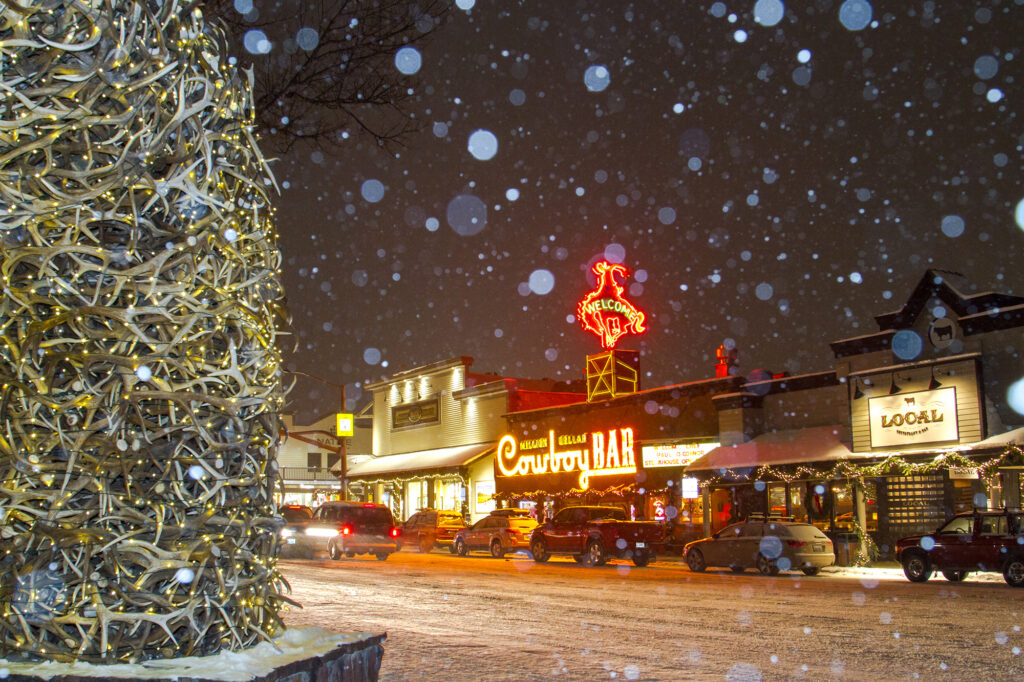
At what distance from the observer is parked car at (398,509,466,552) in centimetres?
3450

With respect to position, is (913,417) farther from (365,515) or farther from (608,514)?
(365,515)

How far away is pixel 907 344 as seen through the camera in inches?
1029

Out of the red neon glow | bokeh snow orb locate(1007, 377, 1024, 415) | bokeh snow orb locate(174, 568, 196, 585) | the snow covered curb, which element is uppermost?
the red neon glow

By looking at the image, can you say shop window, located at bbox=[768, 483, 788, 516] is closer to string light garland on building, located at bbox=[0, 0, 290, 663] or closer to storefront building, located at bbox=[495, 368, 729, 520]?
storefront building, located at bbox=[495, 368, 729, 520]

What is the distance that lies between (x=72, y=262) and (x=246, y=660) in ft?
5.29

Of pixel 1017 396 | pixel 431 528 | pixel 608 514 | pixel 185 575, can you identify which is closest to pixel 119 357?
pixel 185 575

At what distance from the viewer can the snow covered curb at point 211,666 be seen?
3.12 m

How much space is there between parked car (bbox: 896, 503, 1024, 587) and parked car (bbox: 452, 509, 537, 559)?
1299cm

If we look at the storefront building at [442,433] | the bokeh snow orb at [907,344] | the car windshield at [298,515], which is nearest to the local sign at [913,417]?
the bokeh snow orb at [907,344]

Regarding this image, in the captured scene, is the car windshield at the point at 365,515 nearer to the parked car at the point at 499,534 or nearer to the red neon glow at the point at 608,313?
the parked car at the point at 499,534

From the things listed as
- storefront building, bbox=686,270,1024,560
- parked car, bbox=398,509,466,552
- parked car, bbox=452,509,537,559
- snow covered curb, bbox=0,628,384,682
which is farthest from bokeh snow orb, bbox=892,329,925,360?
snow covered curb, bbox=0,628,384,682

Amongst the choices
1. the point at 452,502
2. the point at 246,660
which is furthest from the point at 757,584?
the point at 452,502

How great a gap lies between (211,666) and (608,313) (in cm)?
3504

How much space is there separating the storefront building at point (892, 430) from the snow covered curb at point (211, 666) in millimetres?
21906
